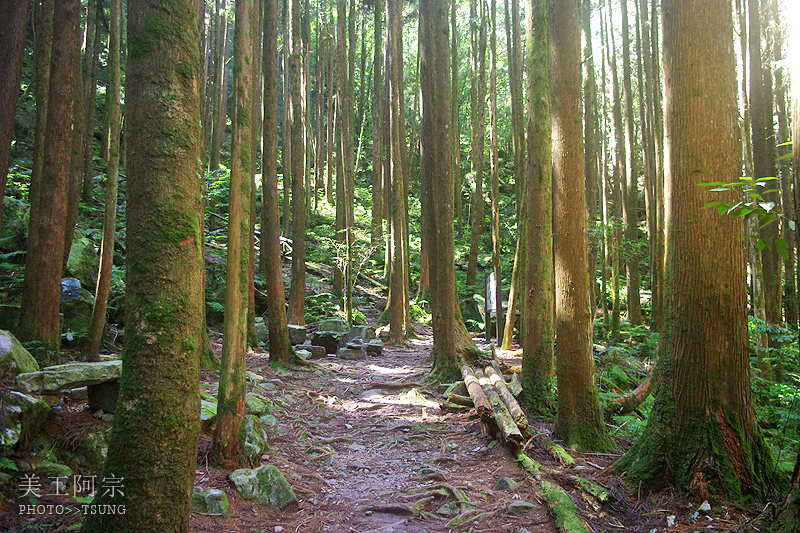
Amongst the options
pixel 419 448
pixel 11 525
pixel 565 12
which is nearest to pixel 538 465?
pixel 419 448

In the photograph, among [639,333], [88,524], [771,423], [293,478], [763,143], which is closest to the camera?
[88,524]

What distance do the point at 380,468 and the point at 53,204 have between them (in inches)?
200

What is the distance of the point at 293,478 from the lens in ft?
15.9

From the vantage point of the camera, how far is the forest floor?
12.6 ft

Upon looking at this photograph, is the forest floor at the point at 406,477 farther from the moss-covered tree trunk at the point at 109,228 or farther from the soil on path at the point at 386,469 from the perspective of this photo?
the moss-covered tree trunk at the point at 109,228

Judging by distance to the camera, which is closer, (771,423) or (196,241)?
(196,241)

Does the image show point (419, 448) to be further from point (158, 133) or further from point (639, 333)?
point (639, 333)

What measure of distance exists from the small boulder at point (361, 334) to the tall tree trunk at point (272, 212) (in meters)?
3.19

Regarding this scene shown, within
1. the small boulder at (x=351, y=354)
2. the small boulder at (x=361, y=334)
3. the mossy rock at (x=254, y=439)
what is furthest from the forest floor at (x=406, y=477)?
the small boulder at (x=361, y=334)

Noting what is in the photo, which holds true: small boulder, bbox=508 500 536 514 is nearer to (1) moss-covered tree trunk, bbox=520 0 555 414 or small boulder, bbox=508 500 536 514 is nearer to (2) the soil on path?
(2) the soil on path

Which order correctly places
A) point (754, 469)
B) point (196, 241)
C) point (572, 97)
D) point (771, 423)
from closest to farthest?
1. point (196, 241)
2. point (754, 469)
3. point (572, 97)
4. point (771, 423)

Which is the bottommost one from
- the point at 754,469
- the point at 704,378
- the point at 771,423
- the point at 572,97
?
the point at 771,423

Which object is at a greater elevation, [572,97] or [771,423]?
[572,97]

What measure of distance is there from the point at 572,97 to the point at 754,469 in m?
4.06
